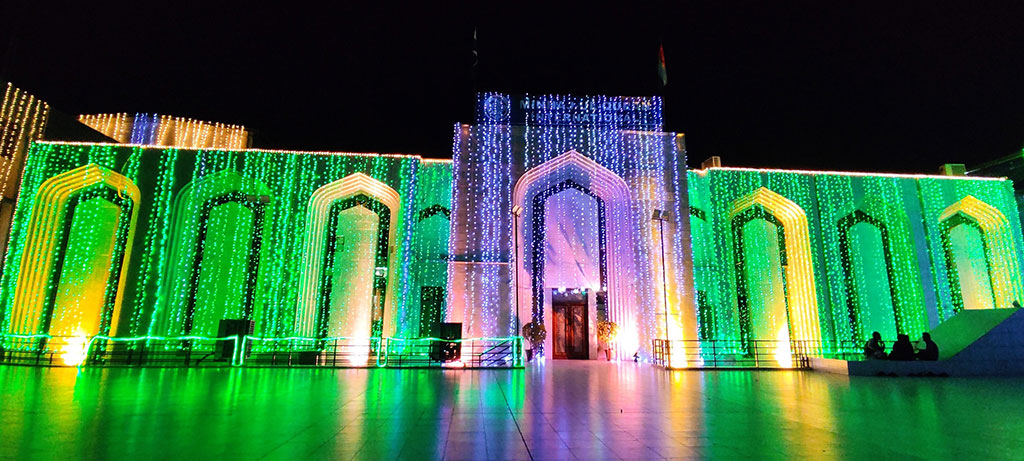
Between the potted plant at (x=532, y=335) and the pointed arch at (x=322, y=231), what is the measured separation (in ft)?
14.2

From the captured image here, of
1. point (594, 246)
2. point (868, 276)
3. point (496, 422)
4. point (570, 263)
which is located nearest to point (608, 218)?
point (594, 246)

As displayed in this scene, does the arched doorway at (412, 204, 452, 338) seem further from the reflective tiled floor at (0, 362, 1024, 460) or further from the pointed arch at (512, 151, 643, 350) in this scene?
the reflective tiled floor at (0, 362, 1024, 460)

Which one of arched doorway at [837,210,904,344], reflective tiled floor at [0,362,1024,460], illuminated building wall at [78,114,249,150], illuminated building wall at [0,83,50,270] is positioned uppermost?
illuminated building wall at [78,114,249,150]

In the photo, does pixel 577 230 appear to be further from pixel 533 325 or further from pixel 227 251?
pixel 227 251

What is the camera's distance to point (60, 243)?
1602cm

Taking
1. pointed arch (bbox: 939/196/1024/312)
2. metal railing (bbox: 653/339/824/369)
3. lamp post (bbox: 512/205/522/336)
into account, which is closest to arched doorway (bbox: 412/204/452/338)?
lamp post (bbox: 512/205/522/336)

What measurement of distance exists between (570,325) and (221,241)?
11.9 metres

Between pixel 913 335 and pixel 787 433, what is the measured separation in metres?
18.2

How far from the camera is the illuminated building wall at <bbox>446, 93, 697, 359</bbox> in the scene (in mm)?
15523

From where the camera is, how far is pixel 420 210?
1719 centimetres

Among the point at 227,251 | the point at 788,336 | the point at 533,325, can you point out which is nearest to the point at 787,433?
the point at 533,325

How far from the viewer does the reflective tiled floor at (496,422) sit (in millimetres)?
3418

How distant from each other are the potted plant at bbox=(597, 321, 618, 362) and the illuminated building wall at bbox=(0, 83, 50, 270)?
1832cm

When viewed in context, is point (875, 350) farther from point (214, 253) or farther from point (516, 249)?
point (214, 253)
